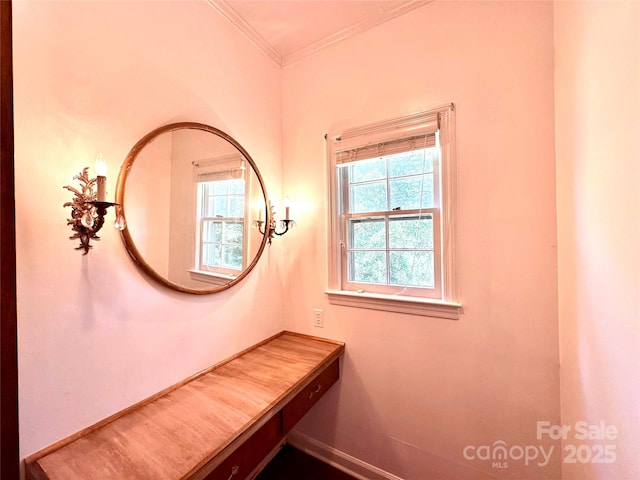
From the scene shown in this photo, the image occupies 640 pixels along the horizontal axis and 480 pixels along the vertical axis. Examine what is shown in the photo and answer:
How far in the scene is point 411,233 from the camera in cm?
154

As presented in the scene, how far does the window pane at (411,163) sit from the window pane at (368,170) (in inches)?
2.1

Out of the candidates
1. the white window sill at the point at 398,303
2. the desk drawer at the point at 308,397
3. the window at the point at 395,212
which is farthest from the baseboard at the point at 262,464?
the window at the point at 395,212

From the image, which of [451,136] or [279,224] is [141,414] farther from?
[451,136]

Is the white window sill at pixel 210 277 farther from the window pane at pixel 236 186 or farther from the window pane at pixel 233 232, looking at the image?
the window pane at pixel 236 186

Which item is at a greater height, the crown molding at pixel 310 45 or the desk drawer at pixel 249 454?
the crown molding at pixel 310 45

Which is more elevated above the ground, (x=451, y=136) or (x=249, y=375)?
(x=451, y=136)

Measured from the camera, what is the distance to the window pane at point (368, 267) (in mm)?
1631

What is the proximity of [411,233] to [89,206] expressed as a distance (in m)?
1.55

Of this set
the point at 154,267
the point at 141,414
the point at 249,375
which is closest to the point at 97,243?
the point at 154,267

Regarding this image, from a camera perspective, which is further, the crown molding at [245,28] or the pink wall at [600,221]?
the crown molding at [245,28]

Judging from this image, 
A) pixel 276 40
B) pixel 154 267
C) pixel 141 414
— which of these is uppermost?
pixel 276 40

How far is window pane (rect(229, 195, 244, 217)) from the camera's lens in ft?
4.96

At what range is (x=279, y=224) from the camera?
6.27ft

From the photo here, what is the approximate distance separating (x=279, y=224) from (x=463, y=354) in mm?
1431
